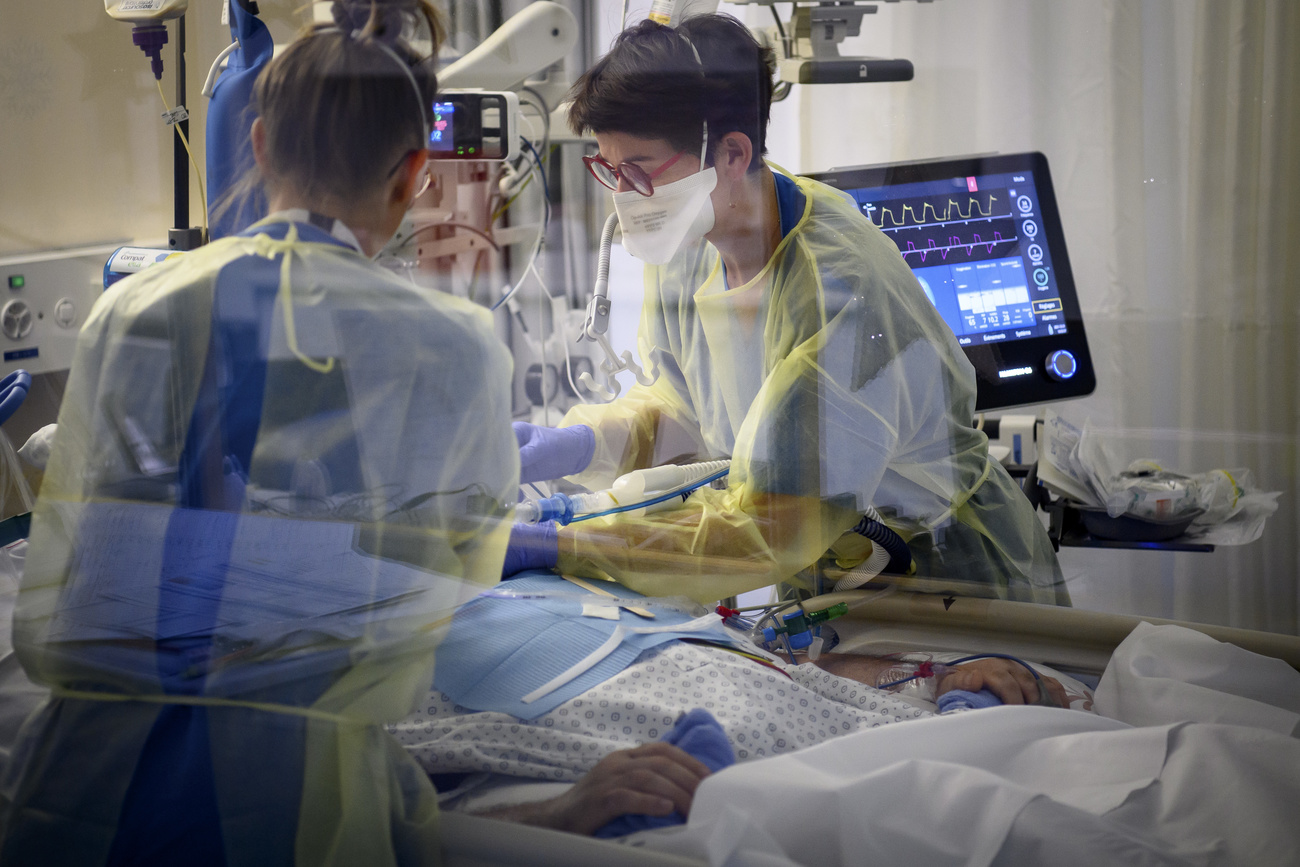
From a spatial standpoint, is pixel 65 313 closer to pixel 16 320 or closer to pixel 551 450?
pixel 16 320

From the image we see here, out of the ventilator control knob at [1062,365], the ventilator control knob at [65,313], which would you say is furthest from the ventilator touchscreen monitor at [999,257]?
the ventilator control knob at [65,313]

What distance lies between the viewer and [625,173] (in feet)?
3.32

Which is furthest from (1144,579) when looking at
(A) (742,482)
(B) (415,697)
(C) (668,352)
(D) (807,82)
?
(B) (415,697)

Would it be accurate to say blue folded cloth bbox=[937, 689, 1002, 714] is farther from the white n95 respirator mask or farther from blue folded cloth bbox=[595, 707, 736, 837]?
the white n95 respirator mask

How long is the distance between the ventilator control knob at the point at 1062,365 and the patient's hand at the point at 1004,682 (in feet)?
1.49

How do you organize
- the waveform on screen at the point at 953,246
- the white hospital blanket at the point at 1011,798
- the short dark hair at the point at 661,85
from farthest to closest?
the waveform on screen at the point at 953,246, the short dark hair at the point at 661,85, the white hospital blanket at the point at 1011,798

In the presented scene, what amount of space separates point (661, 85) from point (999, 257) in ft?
1.95

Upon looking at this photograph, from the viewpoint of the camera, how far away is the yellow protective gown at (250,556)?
0.78m

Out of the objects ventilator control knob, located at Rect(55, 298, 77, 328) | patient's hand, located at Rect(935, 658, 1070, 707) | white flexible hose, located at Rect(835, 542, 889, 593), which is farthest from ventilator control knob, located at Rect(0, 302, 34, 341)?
patient's hand, located at Rect(935, 658, 1070, 707)

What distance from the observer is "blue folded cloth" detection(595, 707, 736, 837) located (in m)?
0.77

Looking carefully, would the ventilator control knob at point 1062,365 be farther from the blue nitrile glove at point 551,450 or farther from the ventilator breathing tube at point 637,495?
the blue nitrile glove at point 551,450

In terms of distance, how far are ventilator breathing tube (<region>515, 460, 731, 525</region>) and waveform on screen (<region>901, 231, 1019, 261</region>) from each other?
1.28ft

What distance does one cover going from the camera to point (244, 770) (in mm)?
786

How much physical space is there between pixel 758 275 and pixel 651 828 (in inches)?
24.2
